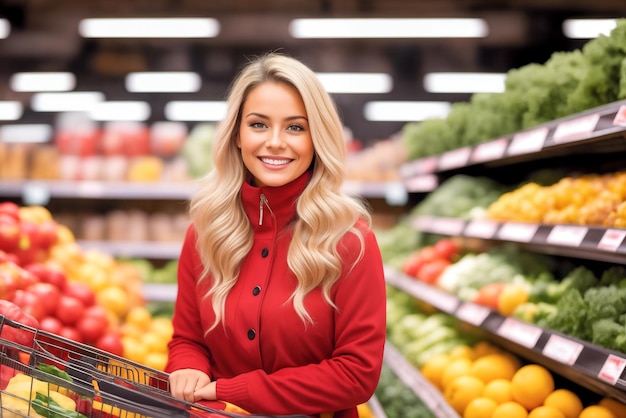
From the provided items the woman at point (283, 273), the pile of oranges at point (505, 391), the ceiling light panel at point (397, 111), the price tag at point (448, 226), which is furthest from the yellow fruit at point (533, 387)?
the ceiling light panel at point (397, 111)

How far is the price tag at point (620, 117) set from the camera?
2.20 metres

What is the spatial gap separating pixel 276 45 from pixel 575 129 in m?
6.58

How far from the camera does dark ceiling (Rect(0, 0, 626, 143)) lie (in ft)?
28.0

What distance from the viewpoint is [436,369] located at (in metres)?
3.70

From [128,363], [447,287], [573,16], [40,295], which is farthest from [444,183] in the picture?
[573,16]

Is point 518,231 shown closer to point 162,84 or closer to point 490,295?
point 490,295

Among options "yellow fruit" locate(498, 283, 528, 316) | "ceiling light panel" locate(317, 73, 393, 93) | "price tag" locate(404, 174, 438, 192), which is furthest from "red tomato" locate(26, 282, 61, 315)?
"ceiling light panel" locate(317, 73, 393, 93)

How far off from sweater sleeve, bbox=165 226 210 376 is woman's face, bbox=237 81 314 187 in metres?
0.36

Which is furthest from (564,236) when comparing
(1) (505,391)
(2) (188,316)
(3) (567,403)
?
(2) (188,316)

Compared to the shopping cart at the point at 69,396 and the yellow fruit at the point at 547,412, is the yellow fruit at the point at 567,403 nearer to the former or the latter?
the yellow fruit at the point at 547,412

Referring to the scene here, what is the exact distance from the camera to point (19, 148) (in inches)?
270

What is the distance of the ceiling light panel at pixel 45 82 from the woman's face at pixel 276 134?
24.3ft

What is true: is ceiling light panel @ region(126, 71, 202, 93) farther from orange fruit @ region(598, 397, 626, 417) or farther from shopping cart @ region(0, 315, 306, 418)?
shopping cart @ region(0, 315, 306, 418)

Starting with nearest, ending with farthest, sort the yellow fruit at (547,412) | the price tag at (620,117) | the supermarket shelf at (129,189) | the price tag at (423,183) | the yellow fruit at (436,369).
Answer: the price tag at (620,117) → the yellow fruit at (547,412) → the yellow fruit at (436,369) → the price tag at (423,183) → the supermarket shelf at (129,189)
